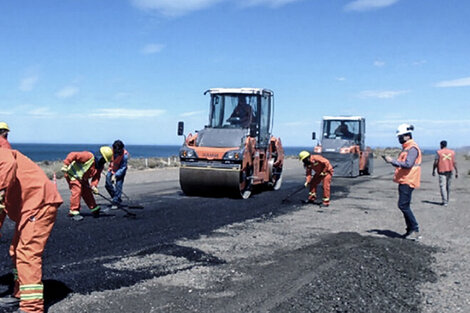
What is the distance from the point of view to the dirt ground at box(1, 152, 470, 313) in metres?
4.80

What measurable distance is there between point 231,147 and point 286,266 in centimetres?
650

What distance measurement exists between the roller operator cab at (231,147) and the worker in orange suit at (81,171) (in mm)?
3337

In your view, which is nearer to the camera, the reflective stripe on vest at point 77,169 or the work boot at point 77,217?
the reflective stripe on vest at point 77,169

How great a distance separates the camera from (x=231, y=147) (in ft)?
40.7

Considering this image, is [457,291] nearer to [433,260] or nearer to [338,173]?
[433,260]

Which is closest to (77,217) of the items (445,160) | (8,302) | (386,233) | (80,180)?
(80,180)

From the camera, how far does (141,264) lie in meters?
6.12

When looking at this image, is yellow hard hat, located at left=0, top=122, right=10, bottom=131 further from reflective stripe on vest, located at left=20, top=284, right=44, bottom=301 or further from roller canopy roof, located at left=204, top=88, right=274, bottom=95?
roller canopy roof, located at left=204, top=88, right=274, bottom=95

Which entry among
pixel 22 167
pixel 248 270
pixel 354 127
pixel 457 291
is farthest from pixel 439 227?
pixel 354 127

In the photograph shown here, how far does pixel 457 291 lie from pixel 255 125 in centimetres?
778

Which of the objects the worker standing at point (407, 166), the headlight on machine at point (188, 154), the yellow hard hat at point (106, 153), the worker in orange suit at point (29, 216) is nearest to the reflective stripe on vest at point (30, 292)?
the worker in orange suit at point (29, 216)

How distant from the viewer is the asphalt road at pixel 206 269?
187 inches

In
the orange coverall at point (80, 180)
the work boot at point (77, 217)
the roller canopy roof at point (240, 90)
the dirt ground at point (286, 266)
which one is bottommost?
the dirt ground at point (286, 266)

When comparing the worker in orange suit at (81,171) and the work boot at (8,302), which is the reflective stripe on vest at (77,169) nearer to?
the worker in orange suit at (81,171)
